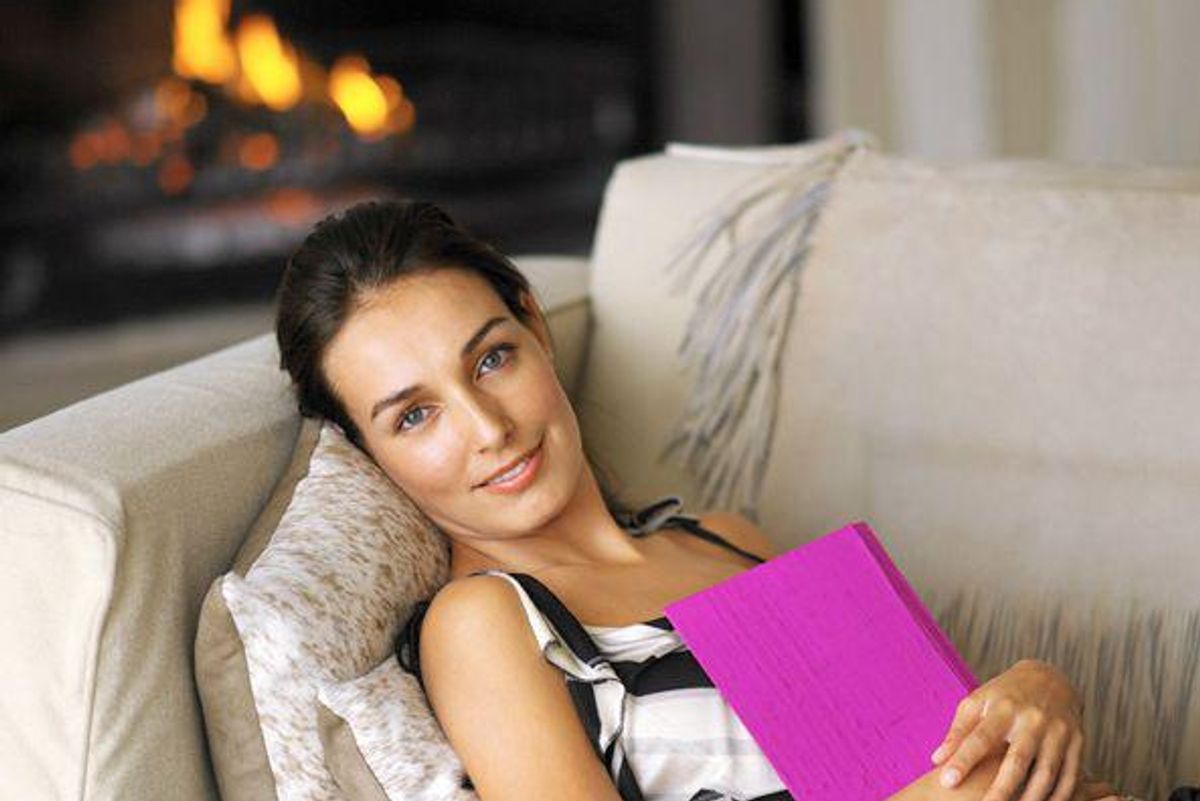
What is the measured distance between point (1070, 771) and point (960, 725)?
0.09 m

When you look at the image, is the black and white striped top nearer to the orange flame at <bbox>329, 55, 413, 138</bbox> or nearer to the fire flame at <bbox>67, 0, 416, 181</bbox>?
the fire flame at <bbox>67, 0, 416, 181</bbox>

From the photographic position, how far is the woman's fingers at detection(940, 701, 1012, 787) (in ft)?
3.75

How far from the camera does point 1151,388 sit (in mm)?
1591

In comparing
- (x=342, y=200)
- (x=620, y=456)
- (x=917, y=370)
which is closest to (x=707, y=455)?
(x=620, y=456)

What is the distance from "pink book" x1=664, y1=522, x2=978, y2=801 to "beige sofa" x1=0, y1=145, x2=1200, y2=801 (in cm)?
36

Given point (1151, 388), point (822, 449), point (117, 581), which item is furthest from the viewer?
point (822, 449)

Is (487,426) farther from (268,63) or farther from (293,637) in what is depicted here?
(268,63)

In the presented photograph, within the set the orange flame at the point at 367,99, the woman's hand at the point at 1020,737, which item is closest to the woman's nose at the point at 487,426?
the woman's hand at the point at 1020,737

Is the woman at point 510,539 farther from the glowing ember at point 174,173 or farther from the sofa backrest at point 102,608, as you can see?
the glowing ember at point 174,173

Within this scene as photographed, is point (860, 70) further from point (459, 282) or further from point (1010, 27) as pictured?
point (459, 282)

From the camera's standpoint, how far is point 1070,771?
1196 millimetres

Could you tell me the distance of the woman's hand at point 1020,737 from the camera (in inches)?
45.4

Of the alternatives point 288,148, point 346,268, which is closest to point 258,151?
point 288,148

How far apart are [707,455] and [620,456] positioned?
84 mm
